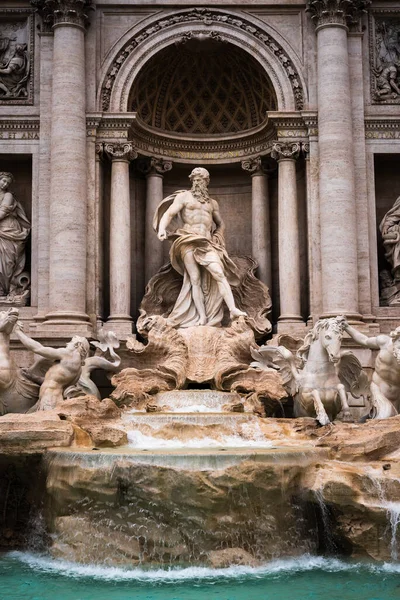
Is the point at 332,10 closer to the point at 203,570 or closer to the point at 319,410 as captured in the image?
the point at 319,410

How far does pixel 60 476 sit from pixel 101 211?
8276mm

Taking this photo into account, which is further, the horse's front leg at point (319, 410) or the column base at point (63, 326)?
the column base at point (63, 326)

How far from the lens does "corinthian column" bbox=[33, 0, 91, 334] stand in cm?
1761

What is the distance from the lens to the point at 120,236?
60.5 feet

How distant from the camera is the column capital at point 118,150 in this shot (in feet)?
60.9

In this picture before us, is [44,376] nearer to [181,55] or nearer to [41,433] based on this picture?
[41,433]

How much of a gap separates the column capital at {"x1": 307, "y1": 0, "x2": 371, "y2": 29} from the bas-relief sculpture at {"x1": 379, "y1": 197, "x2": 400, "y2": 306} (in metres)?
4.02

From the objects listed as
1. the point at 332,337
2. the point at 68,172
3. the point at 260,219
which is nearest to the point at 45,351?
the point at 68,172

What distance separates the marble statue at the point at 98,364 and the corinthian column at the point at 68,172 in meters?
0.54

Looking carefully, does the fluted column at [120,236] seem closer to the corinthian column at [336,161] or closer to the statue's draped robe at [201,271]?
the statue's draped robe at [201,271]

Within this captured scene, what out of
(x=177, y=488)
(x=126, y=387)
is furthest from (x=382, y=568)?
(x=126, y=387)

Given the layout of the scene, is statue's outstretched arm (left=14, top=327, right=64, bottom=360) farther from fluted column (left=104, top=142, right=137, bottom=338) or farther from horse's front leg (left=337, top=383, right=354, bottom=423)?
horse's front leg (left=337, top=383, right=354, bottom=423)

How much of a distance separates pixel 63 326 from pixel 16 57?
628 centimetres

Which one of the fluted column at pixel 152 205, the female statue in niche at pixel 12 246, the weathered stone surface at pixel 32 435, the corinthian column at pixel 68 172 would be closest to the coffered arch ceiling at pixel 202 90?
the fluted column at pixel 152 205
